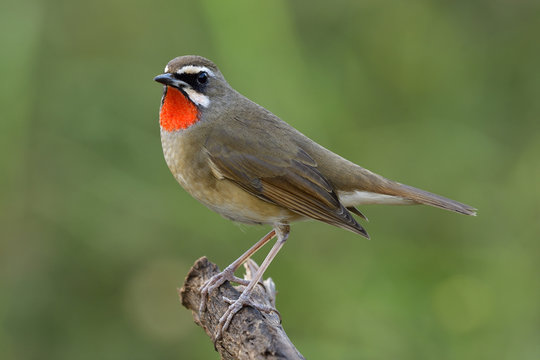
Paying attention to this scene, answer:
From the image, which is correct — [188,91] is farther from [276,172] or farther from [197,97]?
[276,172]

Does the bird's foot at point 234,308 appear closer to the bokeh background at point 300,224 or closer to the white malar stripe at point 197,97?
the white malar stripe at point 197,97

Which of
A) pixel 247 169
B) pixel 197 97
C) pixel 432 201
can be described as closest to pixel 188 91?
pixel 197 97

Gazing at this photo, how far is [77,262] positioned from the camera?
586 cm

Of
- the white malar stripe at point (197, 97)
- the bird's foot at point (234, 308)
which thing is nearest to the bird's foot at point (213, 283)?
the bird's foot at point (234, 308)

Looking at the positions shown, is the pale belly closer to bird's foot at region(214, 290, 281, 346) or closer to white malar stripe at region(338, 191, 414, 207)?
white malar stripe at region(338, 191, 414, 207)

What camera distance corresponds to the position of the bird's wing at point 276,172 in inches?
174

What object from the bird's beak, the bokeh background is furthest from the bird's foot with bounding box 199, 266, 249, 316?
the bokeh background

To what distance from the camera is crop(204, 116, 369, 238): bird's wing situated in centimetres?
442

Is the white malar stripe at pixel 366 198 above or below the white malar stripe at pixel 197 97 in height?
above

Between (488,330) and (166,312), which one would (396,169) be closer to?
(488,330)

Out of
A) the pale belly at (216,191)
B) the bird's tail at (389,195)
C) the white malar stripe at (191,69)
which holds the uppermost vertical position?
the bird's tail at (389,195)

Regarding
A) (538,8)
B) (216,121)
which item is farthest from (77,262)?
(538,8)

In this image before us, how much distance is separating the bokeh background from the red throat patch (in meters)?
1.39

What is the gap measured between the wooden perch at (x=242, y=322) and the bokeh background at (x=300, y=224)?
1.09m
